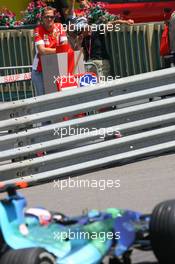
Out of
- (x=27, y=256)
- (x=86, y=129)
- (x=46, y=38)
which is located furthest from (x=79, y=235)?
(x=46, y=38)

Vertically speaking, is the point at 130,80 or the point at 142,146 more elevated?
the point at 130,80

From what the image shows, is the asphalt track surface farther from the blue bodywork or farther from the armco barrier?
the blue bodywork

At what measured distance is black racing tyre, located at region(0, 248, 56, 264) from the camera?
5.26 m

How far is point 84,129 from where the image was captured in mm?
9977

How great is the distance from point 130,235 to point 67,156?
4188 millimetres

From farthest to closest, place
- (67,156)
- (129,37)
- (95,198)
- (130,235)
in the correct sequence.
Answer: (129,37)
(67,156)
(95,198)
(130,235)

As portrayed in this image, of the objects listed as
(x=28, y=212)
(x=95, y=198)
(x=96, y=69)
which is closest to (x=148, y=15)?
(x=96, y=69)

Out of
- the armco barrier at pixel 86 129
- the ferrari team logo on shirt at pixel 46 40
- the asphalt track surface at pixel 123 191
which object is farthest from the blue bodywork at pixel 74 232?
the ferrari team logo on shirt at pixel 46 40

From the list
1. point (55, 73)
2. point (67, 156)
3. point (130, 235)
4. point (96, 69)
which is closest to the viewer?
point (130, 235)

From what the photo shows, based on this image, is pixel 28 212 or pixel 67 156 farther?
pixel 67 156

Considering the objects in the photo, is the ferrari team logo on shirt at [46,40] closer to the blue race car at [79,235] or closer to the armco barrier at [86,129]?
the armco barrier at [86,129]

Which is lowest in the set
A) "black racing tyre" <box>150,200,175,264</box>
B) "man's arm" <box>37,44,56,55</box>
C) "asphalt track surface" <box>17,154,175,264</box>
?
"asphalt track surface" <box>17,154,175,264</box>

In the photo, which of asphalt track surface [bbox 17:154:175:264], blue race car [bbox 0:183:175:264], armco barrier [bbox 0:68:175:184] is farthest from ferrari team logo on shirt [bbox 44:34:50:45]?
blue race car [bbox 0:183:175:264]

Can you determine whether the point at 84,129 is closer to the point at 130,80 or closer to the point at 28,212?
the point at 130,80
